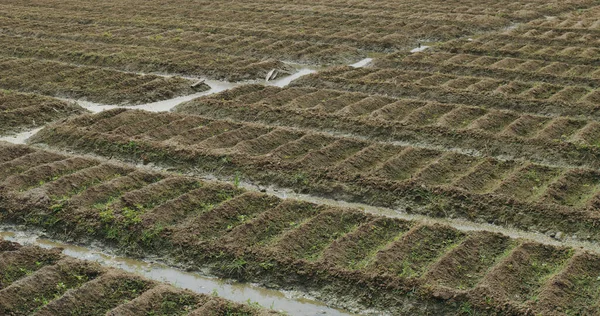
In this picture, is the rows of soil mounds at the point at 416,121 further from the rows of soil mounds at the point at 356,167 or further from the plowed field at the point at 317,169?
the rows of soil mounds at the point at 356,167

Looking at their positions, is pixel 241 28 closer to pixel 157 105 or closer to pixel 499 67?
pixel 157 105

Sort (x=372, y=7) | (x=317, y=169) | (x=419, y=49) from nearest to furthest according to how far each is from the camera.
Answer: (x=317, y=169) → (x=419, y=49) → (x=372, y=7)

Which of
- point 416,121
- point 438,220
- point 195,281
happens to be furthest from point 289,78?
point 195,281

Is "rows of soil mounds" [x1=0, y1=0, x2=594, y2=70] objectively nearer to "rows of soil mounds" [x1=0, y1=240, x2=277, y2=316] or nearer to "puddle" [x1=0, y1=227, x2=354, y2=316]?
"puddle" [x1=0, y1=227, x2=354, y2=316]

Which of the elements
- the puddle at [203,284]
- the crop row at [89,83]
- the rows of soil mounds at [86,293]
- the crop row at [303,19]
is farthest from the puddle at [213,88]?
the rows of soil mounds at [86,293]

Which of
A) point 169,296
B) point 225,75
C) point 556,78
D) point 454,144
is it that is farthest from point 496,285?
point 225,75
